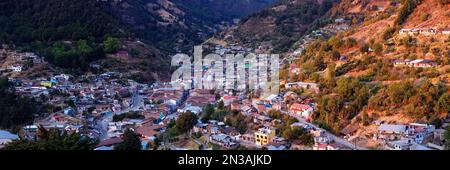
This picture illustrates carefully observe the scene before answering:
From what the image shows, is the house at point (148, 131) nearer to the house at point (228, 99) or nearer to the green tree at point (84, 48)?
the house at point (228, 99)

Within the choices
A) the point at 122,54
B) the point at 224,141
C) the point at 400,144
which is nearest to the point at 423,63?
the point at 400,144

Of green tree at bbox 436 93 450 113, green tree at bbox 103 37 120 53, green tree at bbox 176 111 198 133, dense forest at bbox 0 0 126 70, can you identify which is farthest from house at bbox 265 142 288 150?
green tree at bbox 103 37 120 53

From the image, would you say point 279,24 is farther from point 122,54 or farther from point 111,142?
point 111,142

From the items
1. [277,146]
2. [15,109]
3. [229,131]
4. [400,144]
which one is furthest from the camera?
[15,109]

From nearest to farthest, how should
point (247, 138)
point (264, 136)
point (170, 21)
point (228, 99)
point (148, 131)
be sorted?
1. point (264, 136)
2. point (247, 138)
3. point (148, 131)
4. point (228, 99)
5. point (170, 21)

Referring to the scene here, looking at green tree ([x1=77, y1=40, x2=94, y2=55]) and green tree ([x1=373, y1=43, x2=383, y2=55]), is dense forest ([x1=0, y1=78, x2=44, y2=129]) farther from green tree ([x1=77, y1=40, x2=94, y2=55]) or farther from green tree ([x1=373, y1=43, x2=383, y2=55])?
green tree ([x1=373, y1=43, x2=383, y2=55])
